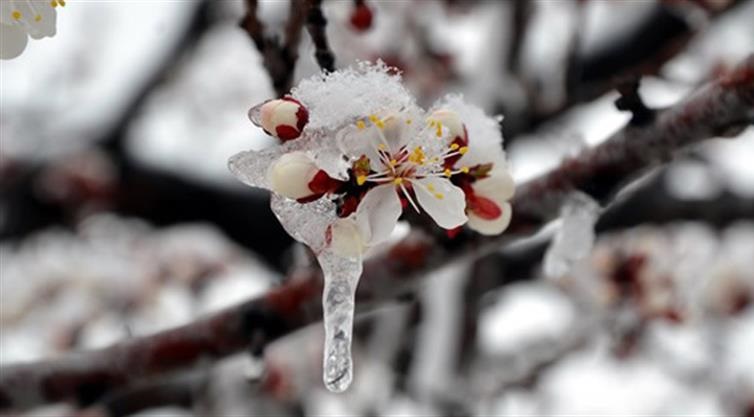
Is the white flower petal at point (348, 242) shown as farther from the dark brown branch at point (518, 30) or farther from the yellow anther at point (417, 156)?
the dark brown branch at point (518, 30)

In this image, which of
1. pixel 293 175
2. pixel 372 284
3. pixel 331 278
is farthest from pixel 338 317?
pixel 372 284

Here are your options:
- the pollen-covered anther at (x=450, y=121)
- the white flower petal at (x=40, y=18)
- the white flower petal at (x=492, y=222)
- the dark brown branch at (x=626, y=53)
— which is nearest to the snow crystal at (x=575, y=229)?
the white flower petal at (x=492, y=222)

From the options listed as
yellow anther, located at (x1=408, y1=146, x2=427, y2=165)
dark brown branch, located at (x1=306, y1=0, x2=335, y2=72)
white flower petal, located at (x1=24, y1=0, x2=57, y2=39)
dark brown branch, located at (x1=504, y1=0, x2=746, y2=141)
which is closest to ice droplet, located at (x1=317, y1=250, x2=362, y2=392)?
yellow anther, located at (x1=408, y1=146, x2=427, y2=165)

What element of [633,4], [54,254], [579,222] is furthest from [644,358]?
[54,254]

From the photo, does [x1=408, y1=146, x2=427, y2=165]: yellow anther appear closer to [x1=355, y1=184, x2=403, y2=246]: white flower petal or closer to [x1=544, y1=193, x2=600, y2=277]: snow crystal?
[x1=355, y1=184, x2=403, y2=246]: white flower petal

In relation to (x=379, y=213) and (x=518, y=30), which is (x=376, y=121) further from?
(x=518, y=30)

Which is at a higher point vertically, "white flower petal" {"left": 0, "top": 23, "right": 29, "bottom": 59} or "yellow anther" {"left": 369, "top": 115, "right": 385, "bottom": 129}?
"white flower petal" {"left": 0, "top": 23, "right": 29, "bottom": 59}
